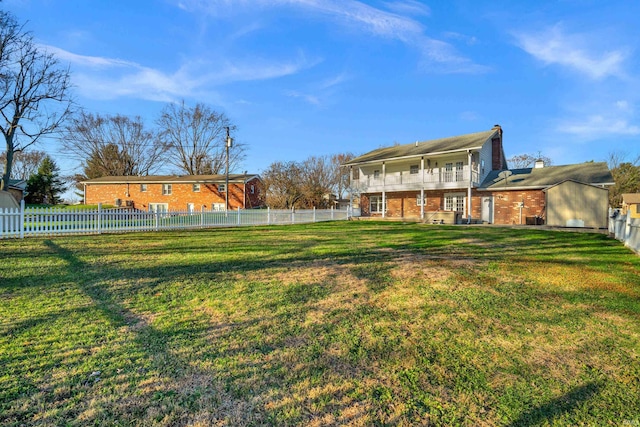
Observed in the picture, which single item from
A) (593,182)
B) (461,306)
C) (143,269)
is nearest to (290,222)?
(143,269)

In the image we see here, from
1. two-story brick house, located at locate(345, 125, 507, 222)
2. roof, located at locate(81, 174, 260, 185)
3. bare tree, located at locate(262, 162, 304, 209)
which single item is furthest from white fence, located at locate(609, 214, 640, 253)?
roof, located at locate(81, 174, 260, 185)

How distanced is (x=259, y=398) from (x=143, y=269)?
15.7ft

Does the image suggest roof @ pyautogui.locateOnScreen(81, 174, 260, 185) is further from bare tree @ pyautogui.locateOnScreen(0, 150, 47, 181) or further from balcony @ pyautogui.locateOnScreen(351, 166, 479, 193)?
bare tree @ pyautogui.locateOnScreen(0, 150, 47, 181)

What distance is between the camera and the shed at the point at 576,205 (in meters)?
16.7

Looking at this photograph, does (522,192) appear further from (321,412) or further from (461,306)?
(321,412)

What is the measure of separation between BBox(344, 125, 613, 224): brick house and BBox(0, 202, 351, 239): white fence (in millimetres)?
10575

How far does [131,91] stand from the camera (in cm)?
2170

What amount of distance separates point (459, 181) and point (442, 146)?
3.42 metres

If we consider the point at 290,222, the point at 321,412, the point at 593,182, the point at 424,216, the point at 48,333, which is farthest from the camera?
the point at 424,216

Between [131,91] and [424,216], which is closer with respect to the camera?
[131,91]

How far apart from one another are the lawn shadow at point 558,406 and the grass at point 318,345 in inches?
0.5

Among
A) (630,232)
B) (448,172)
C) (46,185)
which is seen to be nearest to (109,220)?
(630,232)

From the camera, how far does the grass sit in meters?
2.23

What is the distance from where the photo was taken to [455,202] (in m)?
23.4
